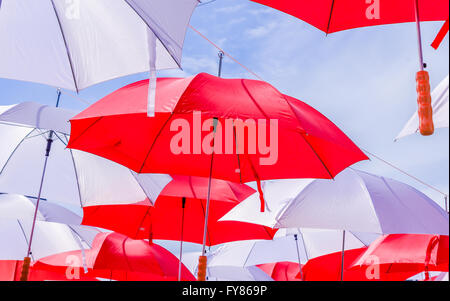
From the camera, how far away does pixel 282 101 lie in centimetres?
363

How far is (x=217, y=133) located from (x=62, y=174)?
8.56ft

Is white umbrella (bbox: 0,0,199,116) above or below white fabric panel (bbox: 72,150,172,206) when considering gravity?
above

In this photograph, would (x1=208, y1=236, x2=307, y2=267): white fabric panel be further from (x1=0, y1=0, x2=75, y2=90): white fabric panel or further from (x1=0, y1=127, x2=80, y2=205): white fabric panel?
(x1=0, y1=0, x2=75, y2=90): white fabric panel

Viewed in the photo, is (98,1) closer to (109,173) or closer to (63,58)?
(63,58)

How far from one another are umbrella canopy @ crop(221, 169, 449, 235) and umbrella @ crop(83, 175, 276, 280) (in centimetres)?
80

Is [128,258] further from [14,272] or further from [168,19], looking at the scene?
[168,19]

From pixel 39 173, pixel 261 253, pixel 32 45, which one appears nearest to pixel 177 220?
pixel 39 173

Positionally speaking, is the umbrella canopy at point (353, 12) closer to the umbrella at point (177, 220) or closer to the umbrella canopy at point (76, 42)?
the umbrella canopy at point (76, 42)

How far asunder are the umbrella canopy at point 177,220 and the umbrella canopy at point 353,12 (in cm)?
268

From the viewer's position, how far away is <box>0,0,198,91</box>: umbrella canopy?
3938 mm

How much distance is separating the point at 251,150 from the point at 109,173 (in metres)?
2.18

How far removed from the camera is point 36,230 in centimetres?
784

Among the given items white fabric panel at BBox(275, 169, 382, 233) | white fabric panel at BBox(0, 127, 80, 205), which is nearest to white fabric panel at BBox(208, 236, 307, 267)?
white fabric panel at BBox(275, 169, 382, 233)

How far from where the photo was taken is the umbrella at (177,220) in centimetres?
629
